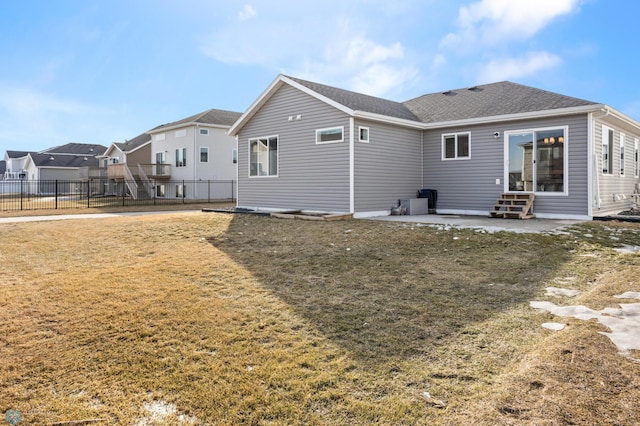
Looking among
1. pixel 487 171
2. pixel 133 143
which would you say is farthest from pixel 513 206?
pixel 133 143

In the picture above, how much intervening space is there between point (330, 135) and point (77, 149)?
48.3m

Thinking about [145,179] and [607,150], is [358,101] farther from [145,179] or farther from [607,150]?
[145,179]

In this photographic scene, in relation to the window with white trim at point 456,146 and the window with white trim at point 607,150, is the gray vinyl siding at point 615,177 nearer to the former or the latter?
the window with white trim at point 607,150

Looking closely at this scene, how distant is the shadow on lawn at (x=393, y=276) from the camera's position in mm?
3699

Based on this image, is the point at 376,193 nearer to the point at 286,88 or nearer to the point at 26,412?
the point at 286,88

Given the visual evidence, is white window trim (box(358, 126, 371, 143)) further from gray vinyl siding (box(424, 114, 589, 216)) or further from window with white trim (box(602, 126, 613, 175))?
window with white trim (box(602, 126, 613, 175))

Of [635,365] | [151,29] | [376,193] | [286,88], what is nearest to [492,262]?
[635,365]

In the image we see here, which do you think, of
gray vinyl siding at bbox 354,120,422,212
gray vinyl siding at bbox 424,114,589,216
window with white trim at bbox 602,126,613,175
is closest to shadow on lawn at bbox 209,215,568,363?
gray vinyl siding at bbox 354,120,422,212

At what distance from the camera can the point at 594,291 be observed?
188 inches

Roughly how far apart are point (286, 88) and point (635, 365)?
44.5 feet

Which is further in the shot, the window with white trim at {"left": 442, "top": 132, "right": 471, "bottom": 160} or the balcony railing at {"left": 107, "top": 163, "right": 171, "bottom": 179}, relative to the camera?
the balcony railing at {"left": 107, "top": 163, "right": 171, "bottom": 179}

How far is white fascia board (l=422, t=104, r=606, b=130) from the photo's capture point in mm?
11234

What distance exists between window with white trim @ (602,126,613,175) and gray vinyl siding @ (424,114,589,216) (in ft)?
5.20

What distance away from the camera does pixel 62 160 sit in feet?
154
